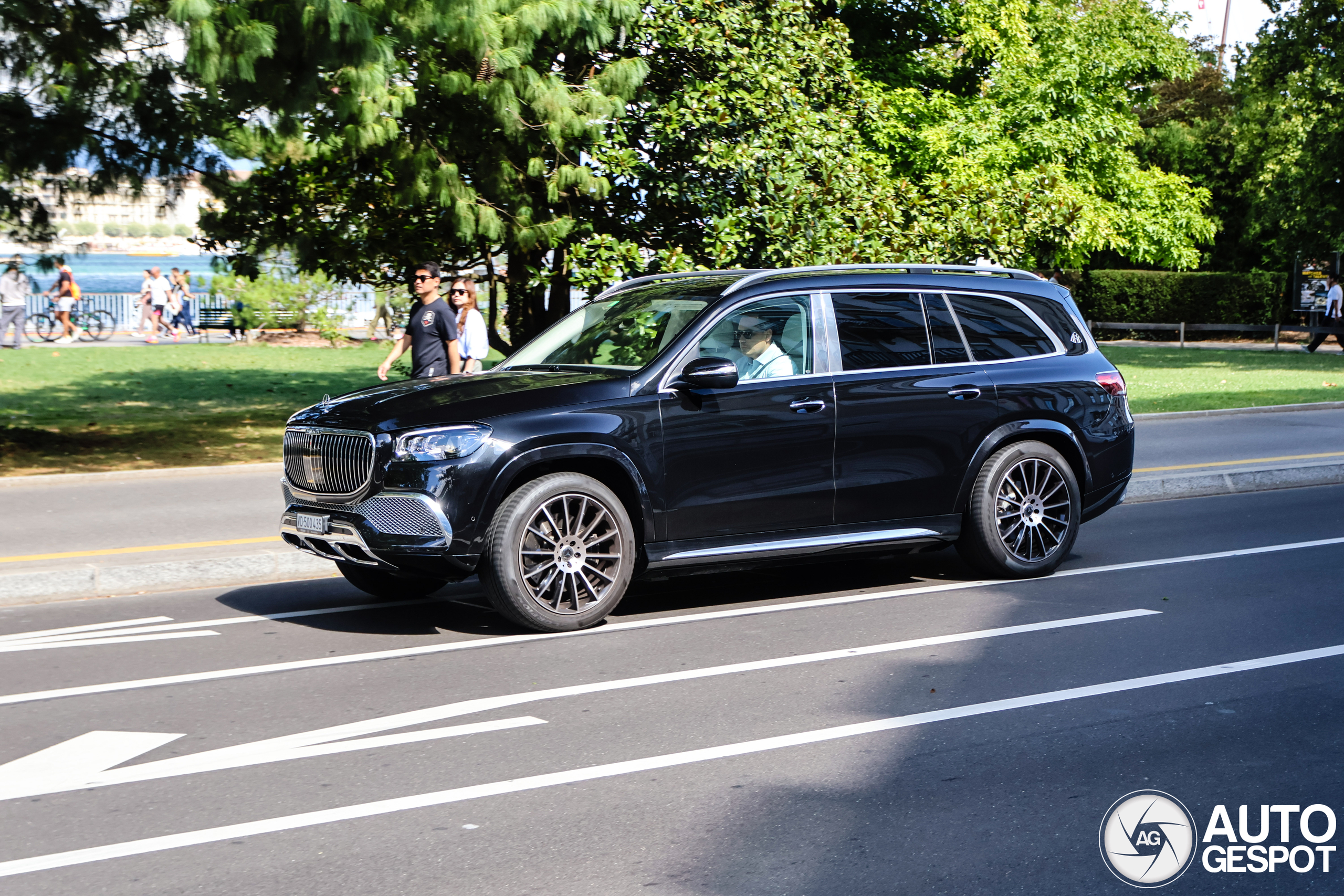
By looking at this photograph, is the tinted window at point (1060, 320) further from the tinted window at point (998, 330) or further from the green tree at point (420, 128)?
the green tree at point (420, 128)

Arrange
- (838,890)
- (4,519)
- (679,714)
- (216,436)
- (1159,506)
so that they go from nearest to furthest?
(838,890) < (679,714) < (4,519) < (1159,506) < (216,436)

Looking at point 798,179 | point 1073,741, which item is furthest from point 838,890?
point 798,179

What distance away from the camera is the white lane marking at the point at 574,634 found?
6.30 metres

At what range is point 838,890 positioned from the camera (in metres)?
3.94

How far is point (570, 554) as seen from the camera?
7.25 m

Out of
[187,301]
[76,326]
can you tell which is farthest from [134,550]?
[187,301]

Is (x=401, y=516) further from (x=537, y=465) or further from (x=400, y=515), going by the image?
(x=537, y=465)

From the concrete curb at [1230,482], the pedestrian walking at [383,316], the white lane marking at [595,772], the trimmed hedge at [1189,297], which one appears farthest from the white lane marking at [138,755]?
the trimmed hedge at [1189,297]

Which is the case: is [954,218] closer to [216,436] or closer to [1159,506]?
[1159,506]

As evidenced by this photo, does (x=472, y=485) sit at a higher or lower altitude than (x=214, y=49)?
lower

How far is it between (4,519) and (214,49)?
392 centimetres

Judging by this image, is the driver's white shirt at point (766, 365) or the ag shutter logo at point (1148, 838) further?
the driver's white shirt at point (766, 365)

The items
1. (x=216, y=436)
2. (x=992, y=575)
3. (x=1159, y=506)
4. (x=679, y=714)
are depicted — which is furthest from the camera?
(x=216, y=436)

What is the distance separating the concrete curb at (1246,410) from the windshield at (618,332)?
11.7 meters
